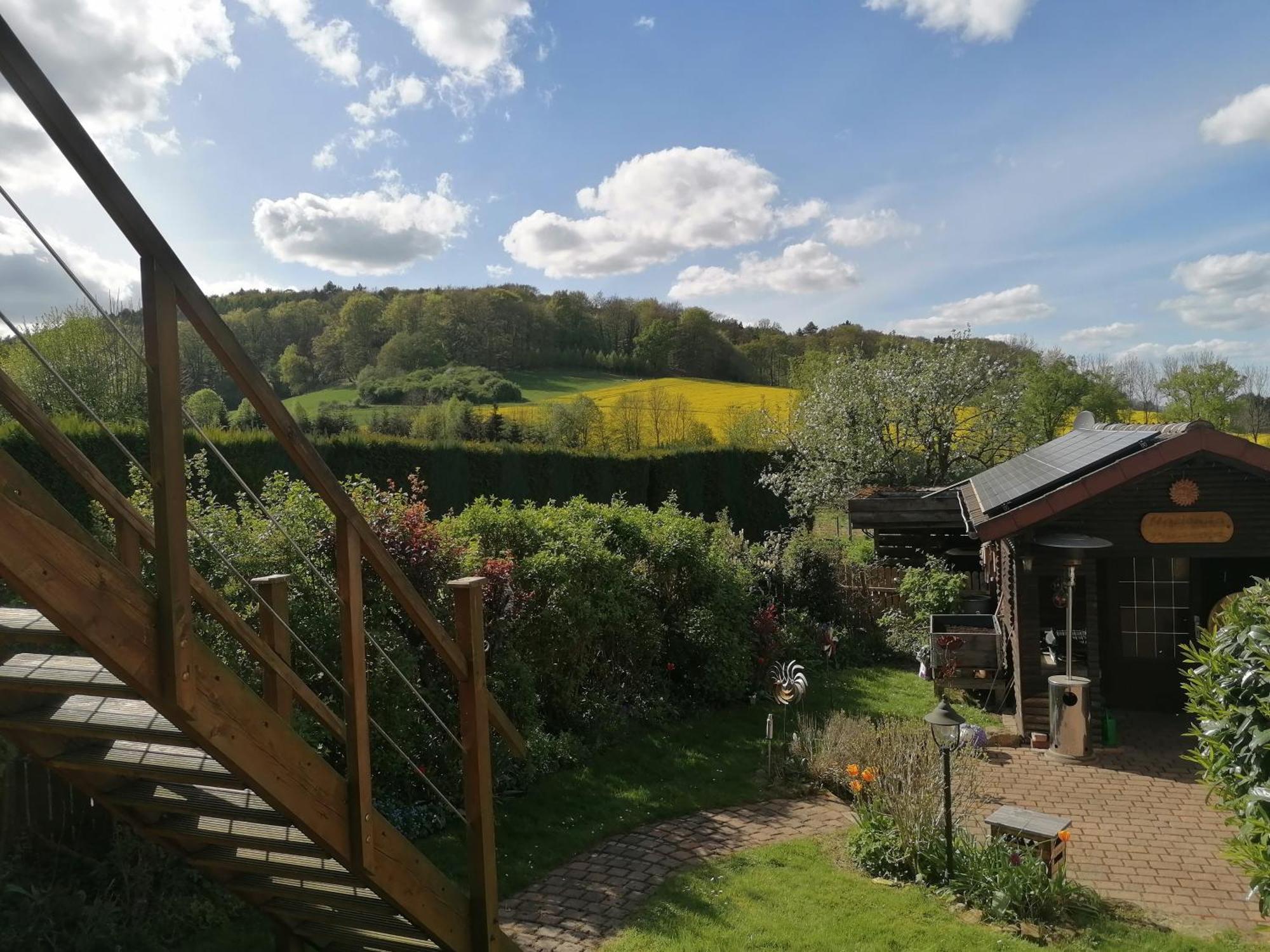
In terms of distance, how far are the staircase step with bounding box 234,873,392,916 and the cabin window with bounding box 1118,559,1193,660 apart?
970 centimetres

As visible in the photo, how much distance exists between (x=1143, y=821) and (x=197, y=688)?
7.56m

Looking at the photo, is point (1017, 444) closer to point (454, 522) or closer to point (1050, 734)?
point (1050, 734)

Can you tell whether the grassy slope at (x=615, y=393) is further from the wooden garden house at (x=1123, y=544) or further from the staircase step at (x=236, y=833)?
the staircase step at (x=236, y=833)

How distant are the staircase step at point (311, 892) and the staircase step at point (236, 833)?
0.25 meters

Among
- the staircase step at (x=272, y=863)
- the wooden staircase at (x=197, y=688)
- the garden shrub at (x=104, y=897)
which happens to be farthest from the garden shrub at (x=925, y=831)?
the garden shrub at (x=104, y=897)

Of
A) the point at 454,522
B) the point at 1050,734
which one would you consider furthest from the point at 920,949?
the point at 454,522

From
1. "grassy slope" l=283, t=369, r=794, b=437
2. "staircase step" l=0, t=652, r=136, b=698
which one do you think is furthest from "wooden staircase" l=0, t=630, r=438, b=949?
"grassy slope" l=283, t=369, r=794, b=437

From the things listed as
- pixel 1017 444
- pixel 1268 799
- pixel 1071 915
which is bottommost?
pixel 1071 915

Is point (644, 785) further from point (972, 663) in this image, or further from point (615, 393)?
point (615, 393)

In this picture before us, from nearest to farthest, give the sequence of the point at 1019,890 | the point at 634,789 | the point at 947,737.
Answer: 1. the point at 1019,890
2. the point at 947,737
3. the point at 634,789

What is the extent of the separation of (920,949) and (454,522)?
19.3 ft

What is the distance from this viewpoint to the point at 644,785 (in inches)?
315

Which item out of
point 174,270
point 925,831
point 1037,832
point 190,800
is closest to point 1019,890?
point 1037,832

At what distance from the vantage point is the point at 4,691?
3607mm
